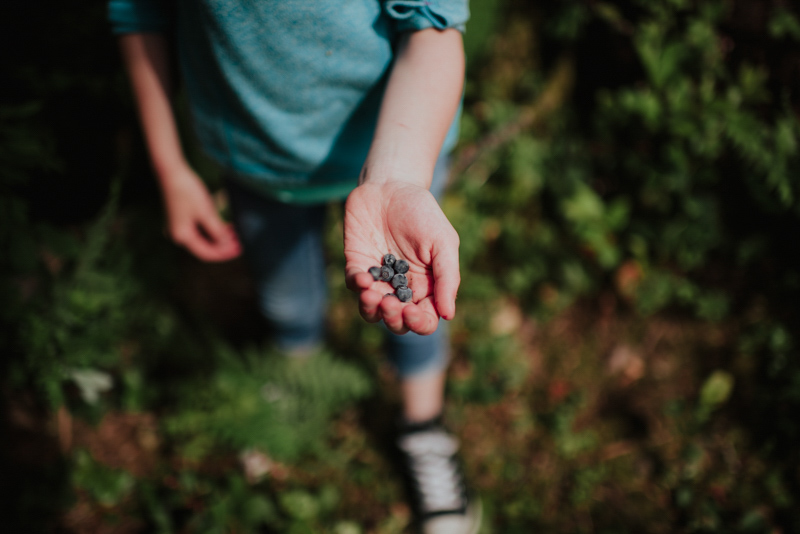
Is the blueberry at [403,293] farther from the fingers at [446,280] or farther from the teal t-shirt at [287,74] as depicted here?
the teal t-shirt at [287,74]

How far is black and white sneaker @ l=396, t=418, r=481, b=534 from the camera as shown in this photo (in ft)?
6.23

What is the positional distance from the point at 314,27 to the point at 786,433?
7.70ft

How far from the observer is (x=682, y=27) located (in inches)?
91.2

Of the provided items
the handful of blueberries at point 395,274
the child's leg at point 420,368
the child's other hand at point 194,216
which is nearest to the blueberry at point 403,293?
the handful of blueberries at point 395,274

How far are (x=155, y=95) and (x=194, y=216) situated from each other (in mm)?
386

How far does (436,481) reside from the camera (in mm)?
1929

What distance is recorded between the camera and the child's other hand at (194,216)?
1.52 metres

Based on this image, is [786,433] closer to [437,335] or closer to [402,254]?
[437,335]

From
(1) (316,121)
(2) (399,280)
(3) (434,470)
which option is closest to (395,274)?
(2) (399,280)

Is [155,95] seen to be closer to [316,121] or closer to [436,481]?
[316,121]

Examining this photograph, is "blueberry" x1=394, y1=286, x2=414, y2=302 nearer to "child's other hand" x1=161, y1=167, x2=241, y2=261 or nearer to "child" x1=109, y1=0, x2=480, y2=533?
"child" x1=109, y1=0, x2=480, y2=533

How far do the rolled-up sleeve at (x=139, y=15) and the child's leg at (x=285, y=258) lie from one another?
1.55 feet

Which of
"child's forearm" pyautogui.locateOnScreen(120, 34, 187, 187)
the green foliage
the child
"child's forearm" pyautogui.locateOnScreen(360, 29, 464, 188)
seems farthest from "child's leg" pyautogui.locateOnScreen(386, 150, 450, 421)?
"child's forearm" pyautogui.locateOnScreen(120, 34, 187, 187)

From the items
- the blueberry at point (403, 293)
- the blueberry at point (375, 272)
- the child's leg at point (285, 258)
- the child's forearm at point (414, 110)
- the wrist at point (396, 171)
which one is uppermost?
the child's forearm at point (414, 110)
